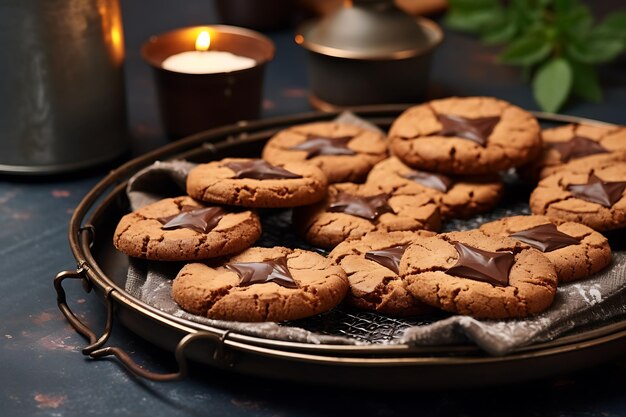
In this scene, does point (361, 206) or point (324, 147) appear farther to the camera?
point (324, 147)

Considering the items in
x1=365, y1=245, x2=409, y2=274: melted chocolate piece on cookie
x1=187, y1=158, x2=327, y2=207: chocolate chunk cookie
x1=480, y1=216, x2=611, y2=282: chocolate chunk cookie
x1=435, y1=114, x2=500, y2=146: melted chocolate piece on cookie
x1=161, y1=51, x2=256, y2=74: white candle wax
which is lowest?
x1=365, y1=245, x2=409, y2=274: melted chocolate piece on cookie

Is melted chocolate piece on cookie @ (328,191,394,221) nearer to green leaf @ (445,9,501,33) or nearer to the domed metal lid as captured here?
the domed metal lid

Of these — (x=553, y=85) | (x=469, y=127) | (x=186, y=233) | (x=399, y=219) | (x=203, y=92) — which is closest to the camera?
(x=186, y=233)

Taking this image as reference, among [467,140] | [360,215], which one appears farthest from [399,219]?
[467,140]

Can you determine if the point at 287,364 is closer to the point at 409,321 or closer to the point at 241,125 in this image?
the point at 409,321

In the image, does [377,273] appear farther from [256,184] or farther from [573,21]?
[573,21]

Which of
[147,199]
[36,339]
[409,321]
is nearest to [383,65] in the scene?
[147,199]

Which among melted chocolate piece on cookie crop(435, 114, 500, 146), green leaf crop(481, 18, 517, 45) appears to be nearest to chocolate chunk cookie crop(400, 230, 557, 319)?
melted chocolate piece on cookie crop(435, 114, 500, 146)

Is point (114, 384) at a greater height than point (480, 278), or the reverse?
point (480, 278)
